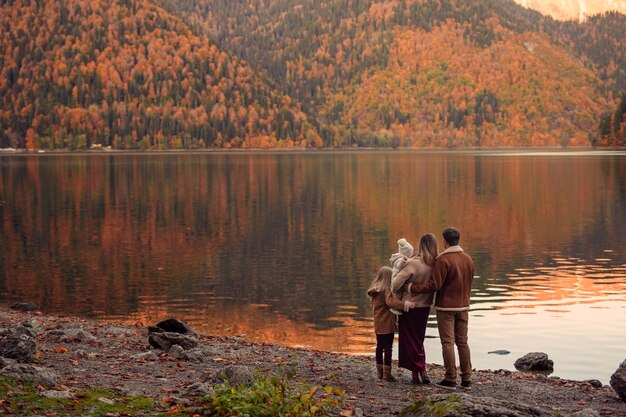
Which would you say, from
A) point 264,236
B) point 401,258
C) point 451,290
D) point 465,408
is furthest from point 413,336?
point 264,236

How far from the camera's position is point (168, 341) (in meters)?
23.8

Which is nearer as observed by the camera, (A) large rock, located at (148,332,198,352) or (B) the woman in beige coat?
(B) the woman in beige coat

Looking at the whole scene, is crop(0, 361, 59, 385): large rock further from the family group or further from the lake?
the lake

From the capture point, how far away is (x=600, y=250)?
53.3m

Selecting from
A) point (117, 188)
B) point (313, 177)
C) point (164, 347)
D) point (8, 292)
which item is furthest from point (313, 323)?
point (313, 177)

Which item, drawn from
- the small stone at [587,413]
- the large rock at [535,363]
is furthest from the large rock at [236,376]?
the large rock at [535,363]

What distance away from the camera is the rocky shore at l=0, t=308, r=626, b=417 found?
1644cm

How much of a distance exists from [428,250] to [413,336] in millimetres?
1931

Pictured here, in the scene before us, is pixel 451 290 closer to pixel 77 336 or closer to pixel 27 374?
pixel 27 374

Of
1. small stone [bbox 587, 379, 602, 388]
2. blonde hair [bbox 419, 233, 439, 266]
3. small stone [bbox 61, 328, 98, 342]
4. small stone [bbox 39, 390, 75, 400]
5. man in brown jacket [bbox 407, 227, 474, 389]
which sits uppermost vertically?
blonde hair [bbox 419, 233, 439, 266]

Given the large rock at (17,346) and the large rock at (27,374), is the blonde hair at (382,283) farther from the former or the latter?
the large rock at (17,346)

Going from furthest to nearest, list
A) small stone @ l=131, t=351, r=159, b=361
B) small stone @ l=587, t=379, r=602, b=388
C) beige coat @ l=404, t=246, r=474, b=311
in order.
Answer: small stone @ l=587, t=379, r=602, b=388 < small stone @ l=131, t=351, r=159, b=361 < beige coat @ l=404, t=246, r=474, b=311

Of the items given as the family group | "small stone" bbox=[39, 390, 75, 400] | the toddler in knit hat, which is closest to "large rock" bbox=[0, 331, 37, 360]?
"small stone" bbox=[39, 390, 75, 400]

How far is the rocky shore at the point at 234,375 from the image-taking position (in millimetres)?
16438
